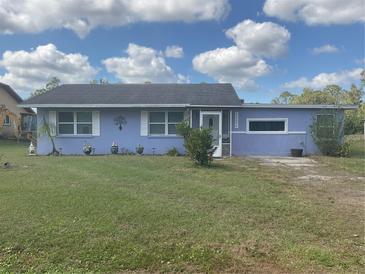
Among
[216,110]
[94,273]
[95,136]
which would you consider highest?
[216,110]

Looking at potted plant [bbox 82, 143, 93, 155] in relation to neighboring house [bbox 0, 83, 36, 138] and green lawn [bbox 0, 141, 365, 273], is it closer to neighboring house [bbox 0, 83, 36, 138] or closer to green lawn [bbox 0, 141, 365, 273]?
green lawn [bbox 0, 141, 365, 273]

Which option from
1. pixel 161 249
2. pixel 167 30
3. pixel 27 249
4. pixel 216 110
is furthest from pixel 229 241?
pixel 167 30

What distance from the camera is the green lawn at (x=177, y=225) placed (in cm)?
423

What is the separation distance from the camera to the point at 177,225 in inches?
214

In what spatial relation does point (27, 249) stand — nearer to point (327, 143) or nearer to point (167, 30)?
point (327, 143)

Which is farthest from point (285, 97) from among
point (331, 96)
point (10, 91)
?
point (10, 91)

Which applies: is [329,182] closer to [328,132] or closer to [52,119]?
[328,132]

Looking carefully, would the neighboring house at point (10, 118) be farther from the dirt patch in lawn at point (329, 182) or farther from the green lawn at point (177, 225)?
A: the dirt patch in lawn at point (329, 182)

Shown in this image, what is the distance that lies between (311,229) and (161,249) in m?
2.36

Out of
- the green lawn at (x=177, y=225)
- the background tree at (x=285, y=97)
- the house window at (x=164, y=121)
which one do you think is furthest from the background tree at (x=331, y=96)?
the green lawn at (x=177, y=225)

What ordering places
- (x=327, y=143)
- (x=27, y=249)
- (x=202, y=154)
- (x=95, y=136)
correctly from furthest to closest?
(x=95, y=136), (x=327, y=143), (x=202, y=154), (x=27, y=249)

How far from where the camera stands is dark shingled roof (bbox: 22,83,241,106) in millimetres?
17328

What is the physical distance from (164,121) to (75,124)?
4.36 m

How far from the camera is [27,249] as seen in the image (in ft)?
14.9
